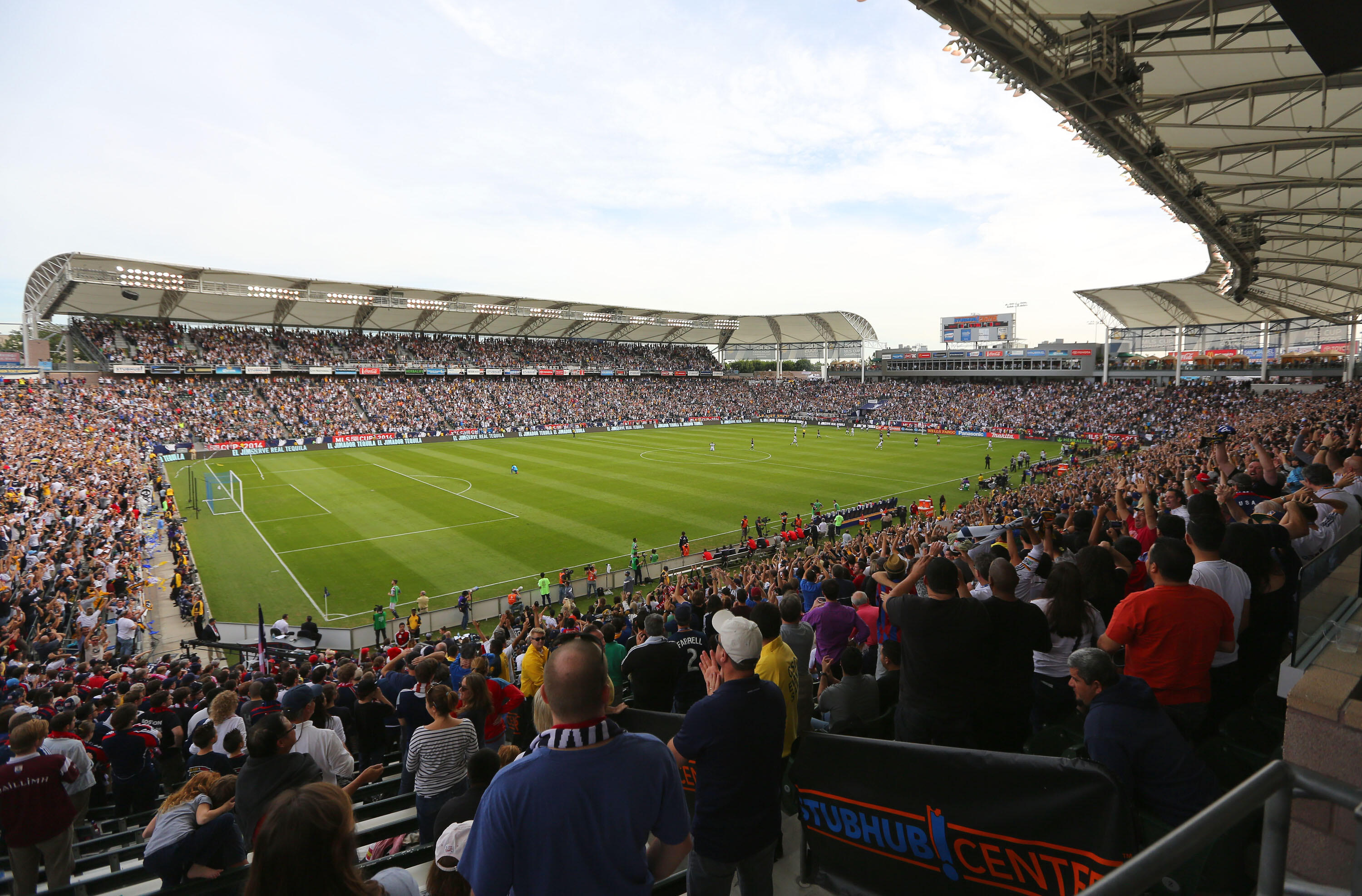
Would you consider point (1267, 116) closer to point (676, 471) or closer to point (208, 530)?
point (676, 471)

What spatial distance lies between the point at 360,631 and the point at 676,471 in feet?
85.7

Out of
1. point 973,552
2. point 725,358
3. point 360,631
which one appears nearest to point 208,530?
point 360,631

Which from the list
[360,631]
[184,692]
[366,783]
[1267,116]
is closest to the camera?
[366,783]

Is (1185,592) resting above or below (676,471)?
above

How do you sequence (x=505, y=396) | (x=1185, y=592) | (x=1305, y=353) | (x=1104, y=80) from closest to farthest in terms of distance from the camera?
(x=1185, y=592), (x=1104, y=80), (x=1305, y=353), (x=505, y=396)

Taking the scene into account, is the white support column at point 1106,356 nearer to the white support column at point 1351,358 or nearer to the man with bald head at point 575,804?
the white support column at point 1351,358

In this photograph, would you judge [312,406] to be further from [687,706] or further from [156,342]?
[687,706]

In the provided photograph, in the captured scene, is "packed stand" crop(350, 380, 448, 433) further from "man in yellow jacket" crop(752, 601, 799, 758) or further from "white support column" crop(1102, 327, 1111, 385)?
"white support column" crop(1102, 327, 1111, 385)

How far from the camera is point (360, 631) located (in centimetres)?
1681

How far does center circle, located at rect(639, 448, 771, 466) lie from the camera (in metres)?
45.5

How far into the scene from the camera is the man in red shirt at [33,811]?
5.23 meters

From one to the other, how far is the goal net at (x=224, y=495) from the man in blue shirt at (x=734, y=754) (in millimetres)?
33872

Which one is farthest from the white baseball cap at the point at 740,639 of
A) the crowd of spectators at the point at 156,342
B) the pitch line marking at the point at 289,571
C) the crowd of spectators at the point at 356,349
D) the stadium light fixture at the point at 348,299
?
the crowd of spectators at the point at 156,342

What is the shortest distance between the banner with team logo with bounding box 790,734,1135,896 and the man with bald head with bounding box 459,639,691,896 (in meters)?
1.68
